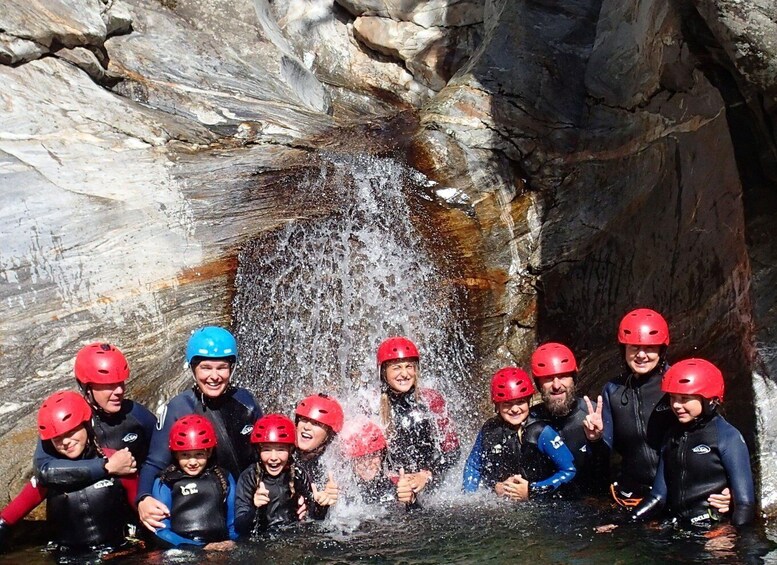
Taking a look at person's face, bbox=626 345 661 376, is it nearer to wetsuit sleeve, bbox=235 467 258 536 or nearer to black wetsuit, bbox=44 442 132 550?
wetsuit sleeve, bbox=235 467 258 536

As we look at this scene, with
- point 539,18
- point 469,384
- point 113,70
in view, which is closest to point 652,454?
point 469,384

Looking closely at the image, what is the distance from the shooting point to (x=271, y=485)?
602 cm

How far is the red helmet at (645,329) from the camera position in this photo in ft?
19.7

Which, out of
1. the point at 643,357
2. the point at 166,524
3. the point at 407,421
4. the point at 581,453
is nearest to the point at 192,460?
the point at 166,524

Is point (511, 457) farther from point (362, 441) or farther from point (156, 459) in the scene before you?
point (156, 459)

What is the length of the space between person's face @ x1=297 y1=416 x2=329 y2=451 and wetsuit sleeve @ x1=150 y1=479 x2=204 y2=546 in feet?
3.05

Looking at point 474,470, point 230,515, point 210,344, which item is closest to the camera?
point 230,515

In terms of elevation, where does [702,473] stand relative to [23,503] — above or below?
below

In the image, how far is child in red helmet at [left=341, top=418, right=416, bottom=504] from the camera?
634cm

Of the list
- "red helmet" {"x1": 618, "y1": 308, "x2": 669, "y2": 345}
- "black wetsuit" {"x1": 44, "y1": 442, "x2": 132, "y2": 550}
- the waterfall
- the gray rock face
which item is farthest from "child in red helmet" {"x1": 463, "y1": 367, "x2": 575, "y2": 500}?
"black wetsuit" {"x1": 44, "y1": 442, "x2": 132, "y2": 550}

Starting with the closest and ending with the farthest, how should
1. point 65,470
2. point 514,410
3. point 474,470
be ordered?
point 65,470
point 514,410
point 474,470

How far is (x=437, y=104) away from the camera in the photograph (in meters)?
9.32

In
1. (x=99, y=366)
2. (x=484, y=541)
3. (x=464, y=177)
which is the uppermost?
(x=464, y=177)

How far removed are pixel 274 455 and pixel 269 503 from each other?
0.34 meters
